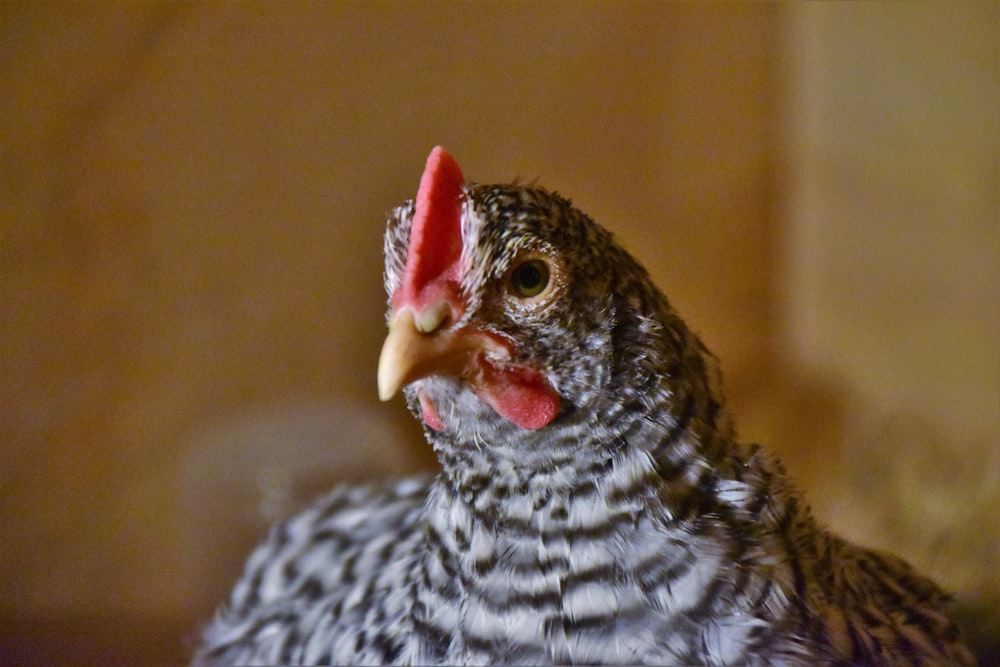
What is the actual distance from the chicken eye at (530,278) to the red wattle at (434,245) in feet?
0.14

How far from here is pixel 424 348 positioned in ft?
1.66

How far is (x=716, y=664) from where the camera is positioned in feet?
1.86

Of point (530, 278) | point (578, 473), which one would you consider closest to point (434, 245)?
point (530, 278)

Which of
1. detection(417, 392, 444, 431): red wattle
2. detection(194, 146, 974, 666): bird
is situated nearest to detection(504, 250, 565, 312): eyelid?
detection(194, 146, 974, 666): bird

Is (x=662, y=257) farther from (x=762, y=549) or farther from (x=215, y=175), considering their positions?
(x=215, y=175)

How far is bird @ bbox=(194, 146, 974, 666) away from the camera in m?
0.53

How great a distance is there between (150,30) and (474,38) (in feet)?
0.97

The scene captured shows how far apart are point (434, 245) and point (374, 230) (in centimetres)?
25

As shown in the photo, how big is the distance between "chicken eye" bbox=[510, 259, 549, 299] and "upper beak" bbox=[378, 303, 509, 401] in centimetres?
4

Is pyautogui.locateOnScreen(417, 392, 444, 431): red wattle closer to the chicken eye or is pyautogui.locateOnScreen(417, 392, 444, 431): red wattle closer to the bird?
the bird

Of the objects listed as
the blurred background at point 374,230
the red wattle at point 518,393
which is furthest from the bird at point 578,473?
the blurred background at point 374,230

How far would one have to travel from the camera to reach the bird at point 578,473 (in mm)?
529

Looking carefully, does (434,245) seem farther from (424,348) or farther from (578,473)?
(578,473)

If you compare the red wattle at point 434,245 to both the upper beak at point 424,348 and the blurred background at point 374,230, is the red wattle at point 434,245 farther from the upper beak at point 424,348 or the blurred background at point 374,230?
the blurred background at point 374,230
